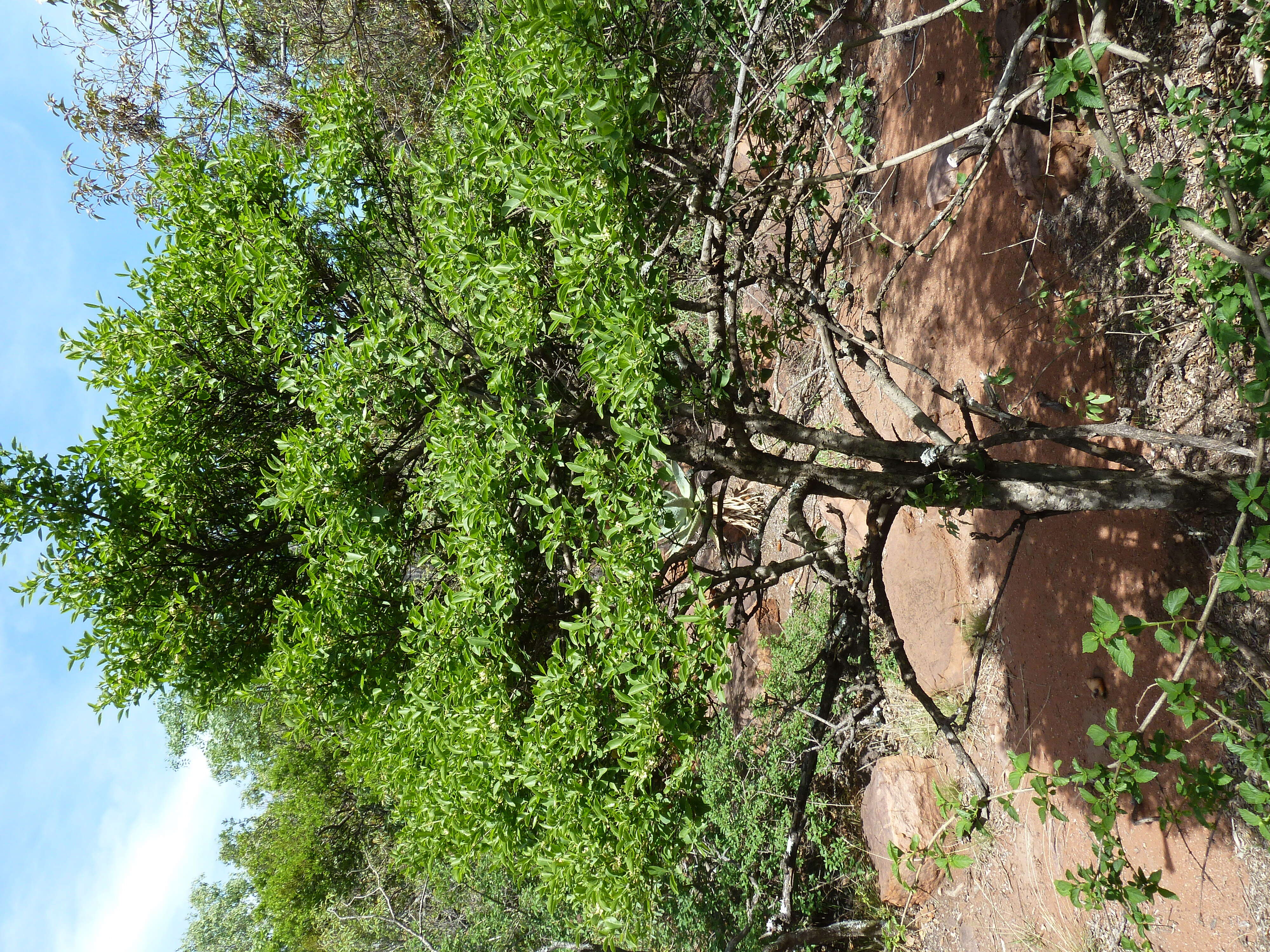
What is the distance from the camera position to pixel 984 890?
5.76 m

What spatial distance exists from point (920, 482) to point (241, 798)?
50.6 feet

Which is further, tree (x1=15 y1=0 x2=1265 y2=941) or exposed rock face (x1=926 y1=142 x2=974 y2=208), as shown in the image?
exposed rock face (x1=926 y1=142 x2=974 y2=208)

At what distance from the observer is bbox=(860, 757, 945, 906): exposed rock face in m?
6.10

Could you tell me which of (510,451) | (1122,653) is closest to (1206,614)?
(1122,653)

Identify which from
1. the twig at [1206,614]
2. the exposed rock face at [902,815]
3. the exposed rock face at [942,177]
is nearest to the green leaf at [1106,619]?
the twig at [1206,614]

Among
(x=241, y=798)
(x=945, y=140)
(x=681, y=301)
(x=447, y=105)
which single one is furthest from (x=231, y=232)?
(x=241, y=798)

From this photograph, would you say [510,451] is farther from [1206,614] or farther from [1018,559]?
[1018,559]

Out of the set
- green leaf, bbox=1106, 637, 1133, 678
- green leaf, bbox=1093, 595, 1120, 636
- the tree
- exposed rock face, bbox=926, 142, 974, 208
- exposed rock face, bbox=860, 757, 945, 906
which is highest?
exposed rock face, bbox=926, 142, 974, 208

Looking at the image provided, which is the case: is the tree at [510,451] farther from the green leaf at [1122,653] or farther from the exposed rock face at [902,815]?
the exposed rock face at [902,815]

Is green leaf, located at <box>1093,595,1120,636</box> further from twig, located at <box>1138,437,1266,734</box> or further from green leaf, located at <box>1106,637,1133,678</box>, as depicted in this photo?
twig, located at <box>1138,437,1266,734</box>

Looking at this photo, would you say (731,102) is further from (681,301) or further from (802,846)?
(802,846)

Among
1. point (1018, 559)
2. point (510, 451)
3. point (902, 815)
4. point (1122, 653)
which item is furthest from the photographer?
point (902, 815)

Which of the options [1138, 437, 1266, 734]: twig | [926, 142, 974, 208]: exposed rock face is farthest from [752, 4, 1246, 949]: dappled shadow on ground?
[1138, 437, 1266, 734]: twig

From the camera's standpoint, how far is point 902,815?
20.4 ft
